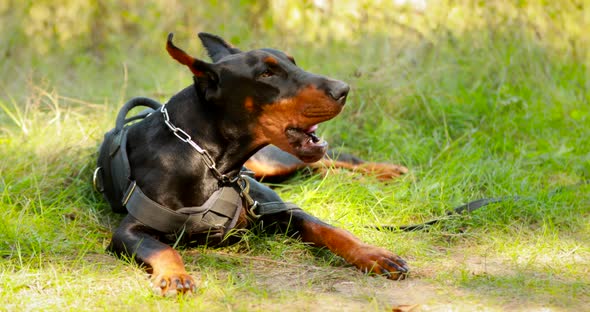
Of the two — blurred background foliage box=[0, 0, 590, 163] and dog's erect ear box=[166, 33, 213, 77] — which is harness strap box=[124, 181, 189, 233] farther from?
blurred background foliage box=[0, 0, 590, 163]

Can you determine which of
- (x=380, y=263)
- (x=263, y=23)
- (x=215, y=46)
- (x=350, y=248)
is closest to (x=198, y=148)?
(x=215, y=46)

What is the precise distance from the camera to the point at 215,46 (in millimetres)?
3559

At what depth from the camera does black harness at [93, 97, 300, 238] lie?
315 centimetres

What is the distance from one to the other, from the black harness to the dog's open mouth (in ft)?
1.22

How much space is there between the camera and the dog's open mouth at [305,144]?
10.0 ft

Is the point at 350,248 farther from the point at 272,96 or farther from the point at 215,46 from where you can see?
the point at 215,46

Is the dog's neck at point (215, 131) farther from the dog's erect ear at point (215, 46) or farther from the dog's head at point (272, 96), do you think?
the dog's erect ear at point (215, 46)

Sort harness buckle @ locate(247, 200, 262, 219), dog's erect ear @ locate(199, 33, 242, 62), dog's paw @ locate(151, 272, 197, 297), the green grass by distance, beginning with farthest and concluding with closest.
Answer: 1. dog's erect ear @ locate(199, 33, 242, 62)
2. harness buckle @ locate(247, 200, 262, 219)
3. the green grass
4. dog's paw @ locate(151, 272, 197, 297)

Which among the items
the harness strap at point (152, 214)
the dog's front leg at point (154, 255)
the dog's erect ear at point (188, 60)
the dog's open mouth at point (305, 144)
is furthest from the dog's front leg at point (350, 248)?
the dog's erect ear at point (188, 60)

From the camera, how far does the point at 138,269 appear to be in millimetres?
2973

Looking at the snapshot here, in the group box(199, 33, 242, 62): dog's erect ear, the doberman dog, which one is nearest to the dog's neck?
the doberman dog

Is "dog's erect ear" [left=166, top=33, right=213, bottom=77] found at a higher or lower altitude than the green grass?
higher

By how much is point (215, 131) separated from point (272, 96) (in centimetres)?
32

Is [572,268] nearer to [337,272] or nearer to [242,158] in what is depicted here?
[337,272]
